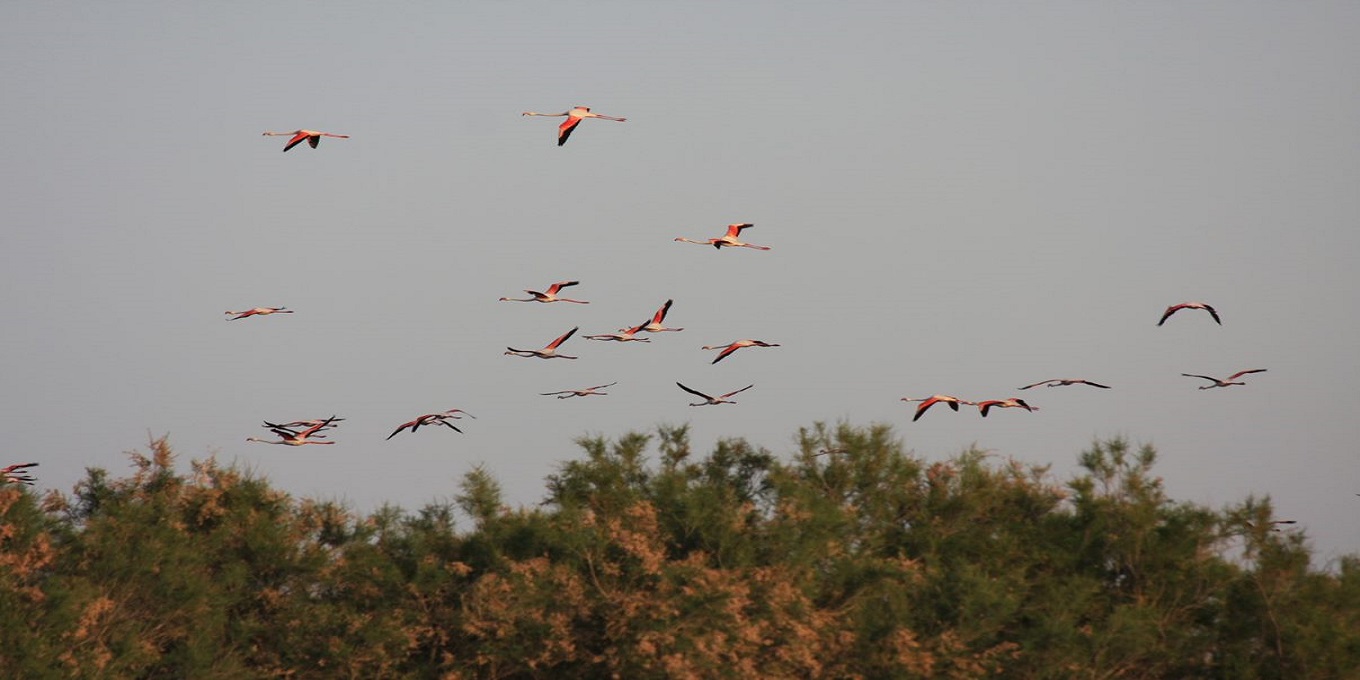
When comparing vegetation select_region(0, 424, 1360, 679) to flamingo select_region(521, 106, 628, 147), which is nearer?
flamingo select_region(521, 106, 628, 147)

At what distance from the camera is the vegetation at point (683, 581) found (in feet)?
143

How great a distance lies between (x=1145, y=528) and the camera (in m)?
50.1

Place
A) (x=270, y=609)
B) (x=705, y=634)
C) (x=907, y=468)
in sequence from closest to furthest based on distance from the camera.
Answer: (x=705, y=634)
(x=270, y=609)
(x=907, y=468)

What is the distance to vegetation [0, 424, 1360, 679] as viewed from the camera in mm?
43625

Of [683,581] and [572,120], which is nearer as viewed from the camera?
[572,120]

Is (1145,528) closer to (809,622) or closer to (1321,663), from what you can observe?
(1321,663)

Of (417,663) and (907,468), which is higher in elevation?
(907,468)

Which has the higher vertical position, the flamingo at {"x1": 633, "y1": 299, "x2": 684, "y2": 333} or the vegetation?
the flamingo at {"x1": 633, "y1": 299, "x2": 684, "y2": 333}

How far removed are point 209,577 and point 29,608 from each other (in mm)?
6417

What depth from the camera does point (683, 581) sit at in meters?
43.8

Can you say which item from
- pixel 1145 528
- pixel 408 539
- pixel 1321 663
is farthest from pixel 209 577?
pixel 1321 663

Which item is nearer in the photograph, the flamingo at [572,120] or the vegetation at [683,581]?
the flamingo at [572,120]

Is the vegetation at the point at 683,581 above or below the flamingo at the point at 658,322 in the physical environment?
below

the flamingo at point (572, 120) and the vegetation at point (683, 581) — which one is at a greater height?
the flamingo at point (572, 120)
